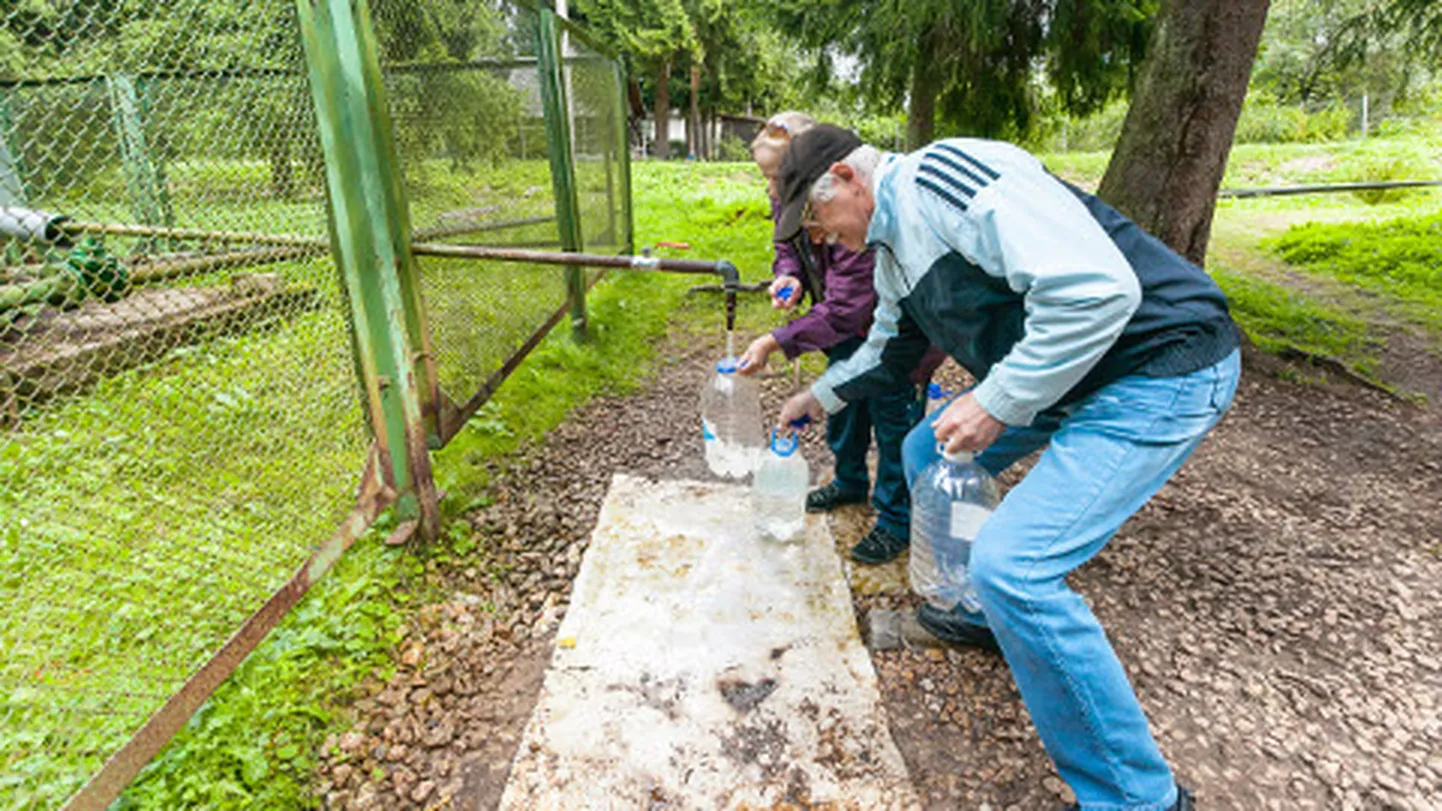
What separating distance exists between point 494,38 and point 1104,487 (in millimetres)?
3515

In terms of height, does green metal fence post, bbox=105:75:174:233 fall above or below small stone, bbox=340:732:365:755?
above

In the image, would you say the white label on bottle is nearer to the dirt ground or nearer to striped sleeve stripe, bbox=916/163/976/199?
the dirt ground

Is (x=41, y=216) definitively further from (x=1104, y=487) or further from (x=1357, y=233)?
(x=1357, y=233)


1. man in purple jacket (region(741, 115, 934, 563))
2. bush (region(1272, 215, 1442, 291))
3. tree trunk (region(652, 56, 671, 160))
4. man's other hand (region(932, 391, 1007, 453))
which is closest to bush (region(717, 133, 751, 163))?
tree trunk (region(652, 56, 671, 160))

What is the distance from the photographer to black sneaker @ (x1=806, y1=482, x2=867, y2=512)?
3.48 metres

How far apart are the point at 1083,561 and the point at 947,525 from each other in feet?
4.18

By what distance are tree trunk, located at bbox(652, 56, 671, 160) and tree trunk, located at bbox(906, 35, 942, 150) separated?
20518 mm

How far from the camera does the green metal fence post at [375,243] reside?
7.84ft

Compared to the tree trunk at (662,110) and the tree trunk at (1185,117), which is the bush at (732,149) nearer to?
the tree trunk at (662,110)

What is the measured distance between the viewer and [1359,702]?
2344mm

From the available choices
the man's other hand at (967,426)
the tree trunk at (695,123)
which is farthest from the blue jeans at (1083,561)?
the tree trunk at (695,123)

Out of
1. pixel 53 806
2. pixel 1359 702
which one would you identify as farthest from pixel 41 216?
pixel 1359 702

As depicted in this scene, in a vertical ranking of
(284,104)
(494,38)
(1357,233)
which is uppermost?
(494,38)

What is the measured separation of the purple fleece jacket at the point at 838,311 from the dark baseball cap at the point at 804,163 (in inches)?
22.6
